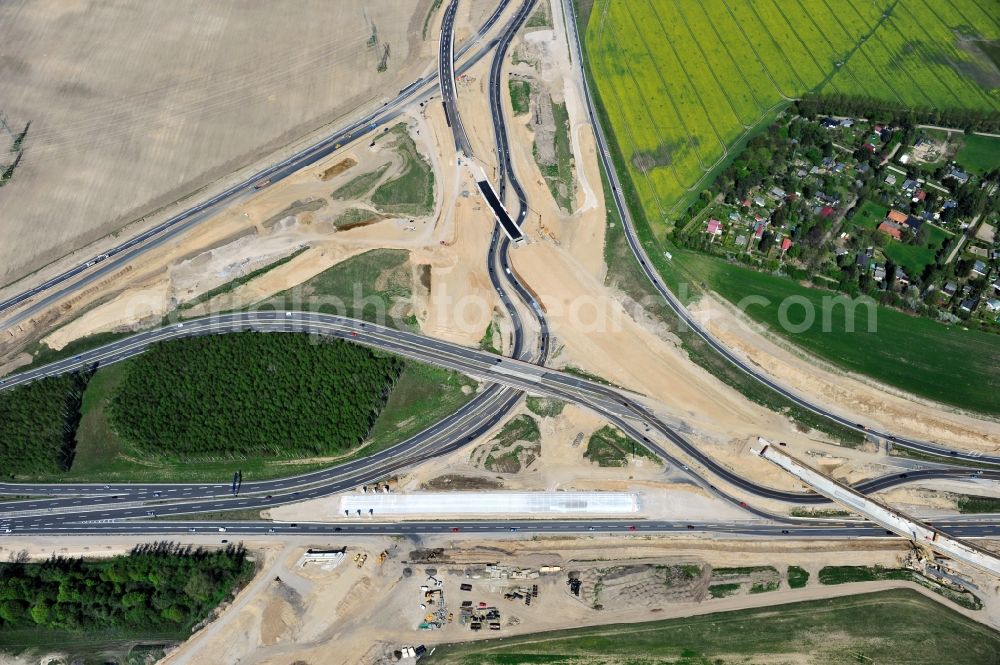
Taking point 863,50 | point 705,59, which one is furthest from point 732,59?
point 863,50

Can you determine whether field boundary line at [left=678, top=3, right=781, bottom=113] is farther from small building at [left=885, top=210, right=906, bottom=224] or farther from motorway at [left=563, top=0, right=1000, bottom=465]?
small building at [left=885, top=210, right=906, bottom=224]

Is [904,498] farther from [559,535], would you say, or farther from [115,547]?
[115,547]

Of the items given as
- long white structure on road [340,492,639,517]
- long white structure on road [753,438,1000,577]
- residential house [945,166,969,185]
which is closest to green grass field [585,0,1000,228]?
residential house [945,166,969,185]

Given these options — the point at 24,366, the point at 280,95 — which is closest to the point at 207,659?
the point at 24,366

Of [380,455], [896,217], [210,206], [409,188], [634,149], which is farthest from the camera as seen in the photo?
[634,149]

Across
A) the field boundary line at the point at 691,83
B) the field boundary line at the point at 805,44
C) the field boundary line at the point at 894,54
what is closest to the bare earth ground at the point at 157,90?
the field boundary line at the point at 691,83

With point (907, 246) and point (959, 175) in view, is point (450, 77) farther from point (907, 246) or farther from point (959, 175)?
point (959, 175)
